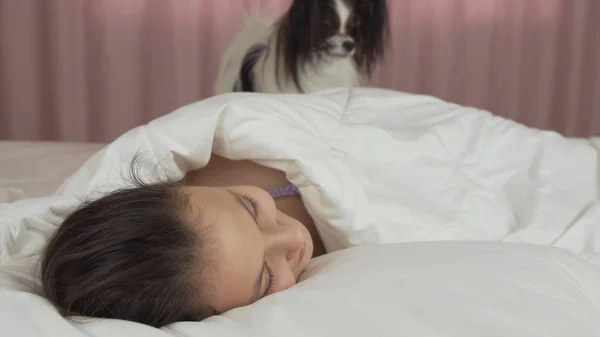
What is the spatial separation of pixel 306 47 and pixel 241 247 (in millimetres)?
1372

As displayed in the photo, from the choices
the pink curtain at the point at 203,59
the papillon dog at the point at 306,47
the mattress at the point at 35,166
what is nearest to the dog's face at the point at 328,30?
the papillon dog at the point at 306,47

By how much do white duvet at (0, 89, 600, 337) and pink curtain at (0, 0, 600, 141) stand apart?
53.8 inches

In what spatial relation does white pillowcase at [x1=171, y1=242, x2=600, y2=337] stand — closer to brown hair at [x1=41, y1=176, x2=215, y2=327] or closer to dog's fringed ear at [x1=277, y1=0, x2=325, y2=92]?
brown hair at [x1=41, y1=176, x2=215, y2=327]

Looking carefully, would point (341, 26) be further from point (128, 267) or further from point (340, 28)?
point (128, 267)

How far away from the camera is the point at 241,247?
710mm

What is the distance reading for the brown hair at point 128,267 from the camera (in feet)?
2.06

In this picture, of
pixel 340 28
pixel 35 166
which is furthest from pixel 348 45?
pixel 35 166

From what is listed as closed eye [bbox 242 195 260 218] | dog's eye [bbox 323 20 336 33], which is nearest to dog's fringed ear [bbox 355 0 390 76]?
dog's eye [bbox 323 20 336 33]

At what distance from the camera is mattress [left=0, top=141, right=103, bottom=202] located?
1.24 metres

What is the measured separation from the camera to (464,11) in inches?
105

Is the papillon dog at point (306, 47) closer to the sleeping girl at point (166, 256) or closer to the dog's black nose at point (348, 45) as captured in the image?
the dog's black nose at point (348, 45)

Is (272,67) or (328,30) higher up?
(328,30)

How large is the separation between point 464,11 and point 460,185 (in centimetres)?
174

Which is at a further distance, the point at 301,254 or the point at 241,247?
the point at 301,254
